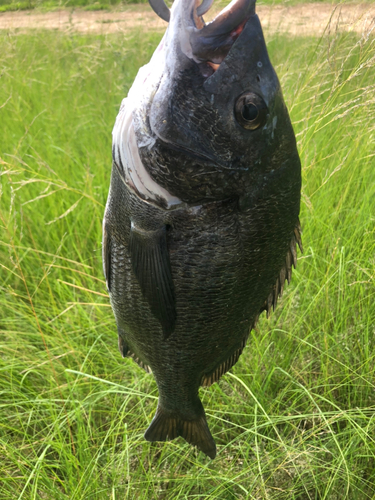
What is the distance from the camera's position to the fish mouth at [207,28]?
842 mm

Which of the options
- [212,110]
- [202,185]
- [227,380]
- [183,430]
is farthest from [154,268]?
[227,380]

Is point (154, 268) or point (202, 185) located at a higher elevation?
point (202, 185)

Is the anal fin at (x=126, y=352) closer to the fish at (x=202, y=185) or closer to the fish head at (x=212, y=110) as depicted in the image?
the fish at (x=202, y=185)

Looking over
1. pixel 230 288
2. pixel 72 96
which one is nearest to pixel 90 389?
pixel 230 288

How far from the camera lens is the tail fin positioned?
145 centimetres

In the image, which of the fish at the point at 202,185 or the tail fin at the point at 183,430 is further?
the tail fin at the point at 183,430

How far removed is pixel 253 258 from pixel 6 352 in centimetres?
165

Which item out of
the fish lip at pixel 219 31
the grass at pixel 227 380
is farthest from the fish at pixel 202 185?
the grass at pixel 227 380

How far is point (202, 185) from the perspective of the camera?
97 centimetres

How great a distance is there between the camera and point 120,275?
1212 millimetres

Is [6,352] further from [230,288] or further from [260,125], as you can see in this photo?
[260,125]

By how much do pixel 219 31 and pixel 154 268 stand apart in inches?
20.5

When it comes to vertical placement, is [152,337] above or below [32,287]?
above

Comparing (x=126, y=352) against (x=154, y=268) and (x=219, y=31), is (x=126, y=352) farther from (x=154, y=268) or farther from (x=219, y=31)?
(x=219, y=31)
